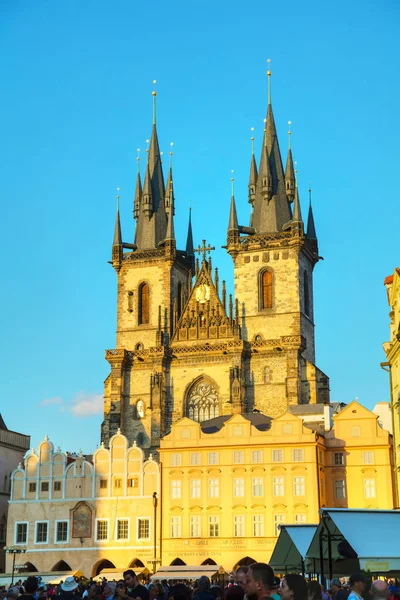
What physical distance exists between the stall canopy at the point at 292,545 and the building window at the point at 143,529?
3587 centimetres

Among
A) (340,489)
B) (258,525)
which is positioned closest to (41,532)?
(258,525)

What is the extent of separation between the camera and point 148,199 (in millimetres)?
82000

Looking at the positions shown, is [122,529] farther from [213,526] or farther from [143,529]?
[213,526]

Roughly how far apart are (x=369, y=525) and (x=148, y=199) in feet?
223

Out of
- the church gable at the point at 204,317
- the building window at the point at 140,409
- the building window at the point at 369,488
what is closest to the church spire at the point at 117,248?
the church gable at the point at 204,317

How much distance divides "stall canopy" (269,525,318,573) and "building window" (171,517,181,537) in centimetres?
3496

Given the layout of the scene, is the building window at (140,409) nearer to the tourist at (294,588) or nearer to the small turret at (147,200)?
the small turret at (147,200)

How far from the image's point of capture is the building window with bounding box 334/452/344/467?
197ft

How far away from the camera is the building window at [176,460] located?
6131 centimetres

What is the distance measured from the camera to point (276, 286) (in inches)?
2928

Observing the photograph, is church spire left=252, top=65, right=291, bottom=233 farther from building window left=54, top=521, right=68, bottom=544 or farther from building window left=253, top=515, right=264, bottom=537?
building window left=54, top=521, right=68, bottom=544

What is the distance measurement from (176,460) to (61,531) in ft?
28.2

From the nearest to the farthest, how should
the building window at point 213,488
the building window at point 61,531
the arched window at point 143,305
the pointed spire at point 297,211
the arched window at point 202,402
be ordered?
the building window at point 213,488 → the building window at point 61,531 → the arched window at point 202,402 → the pointed spire at point 297,211 → the arched window at point 143,305

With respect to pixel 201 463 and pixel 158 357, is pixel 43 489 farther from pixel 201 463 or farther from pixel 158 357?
pixel 158 357
